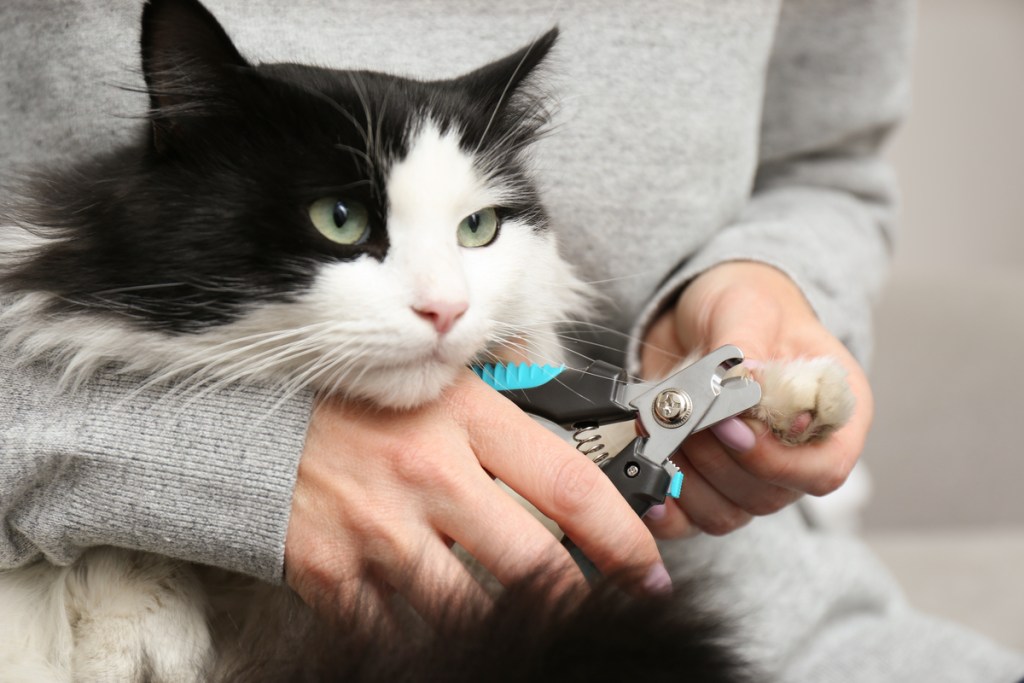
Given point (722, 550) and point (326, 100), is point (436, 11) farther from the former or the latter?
point (722, 550)

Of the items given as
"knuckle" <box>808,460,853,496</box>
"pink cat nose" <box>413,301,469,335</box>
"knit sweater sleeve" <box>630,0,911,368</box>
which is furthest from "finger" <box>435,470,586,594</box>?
"knit sweater sleeve" <box>630,0,911,368</box>

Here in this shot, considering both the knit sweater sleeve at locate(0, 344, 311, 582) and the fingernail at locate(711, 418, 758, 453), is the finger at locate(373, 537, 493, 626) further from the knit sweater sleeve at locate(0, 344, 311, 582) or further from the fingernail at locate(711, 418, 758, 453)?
the fingernail at locate(711, 418, 758, 453)

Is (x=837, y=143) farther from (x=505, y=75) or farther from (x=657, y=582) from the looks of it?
(x=657, y=582)

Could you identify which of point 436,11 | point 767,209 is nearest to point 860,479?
point 767,209

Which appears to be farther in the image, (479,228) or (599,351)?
(599,351)

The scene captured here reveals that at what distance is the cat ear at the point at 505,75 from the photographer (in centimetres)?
77

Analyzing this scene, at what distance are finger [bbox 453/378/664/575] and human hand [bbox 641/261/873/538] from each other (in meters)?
0.13

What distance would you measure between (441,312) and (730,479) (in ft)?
1.19

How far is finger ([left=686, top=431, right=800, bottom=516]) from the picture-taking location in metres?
0.81

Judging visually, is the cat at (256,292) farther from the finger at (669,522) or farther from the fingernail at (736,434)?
the finger at (669,522)

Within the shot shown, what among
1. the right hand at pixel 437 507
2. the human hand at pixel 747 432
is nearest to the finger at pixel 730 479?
the human hand at pixel 747 432

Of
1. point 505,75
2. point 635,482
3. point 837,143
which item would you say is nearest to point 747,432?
point 635,482

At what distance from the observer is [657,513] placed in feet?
2.68

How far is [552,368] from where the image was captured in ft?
2.56
